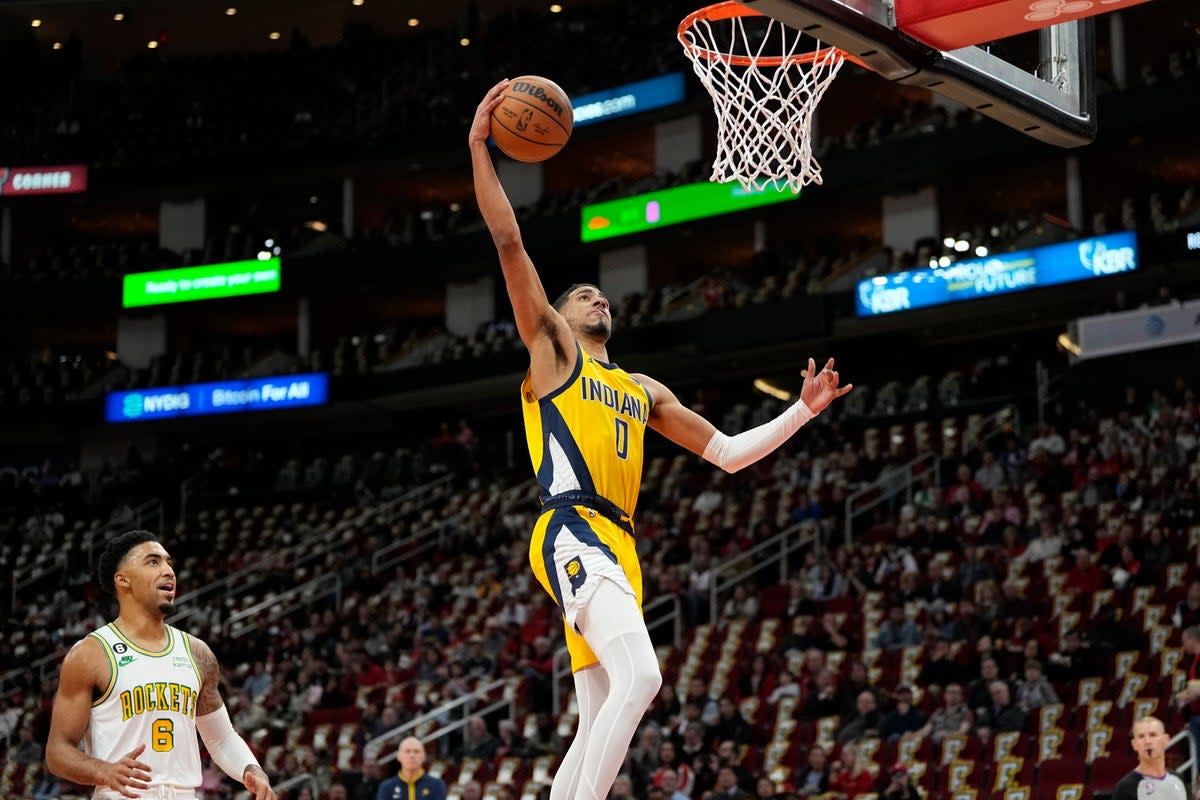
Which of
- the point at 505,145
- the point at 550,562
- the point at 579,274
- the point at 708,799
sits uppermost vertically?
the point at 579,274

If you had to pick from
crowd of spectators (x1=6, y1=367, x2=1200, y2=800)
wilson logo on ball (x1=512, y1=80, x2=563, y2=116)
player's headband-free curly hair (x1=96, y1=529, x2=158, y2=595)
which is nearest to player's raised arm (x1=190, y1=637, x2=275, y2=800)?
player's headband-free curly hair (x1=96, y1=529, x2=158, y2=595)

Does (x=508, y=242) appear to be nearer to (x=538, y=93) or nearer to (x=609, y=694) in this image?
(x=538, y=93)

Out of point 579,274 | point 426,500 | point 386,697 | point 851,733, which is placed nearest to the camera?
point 851,733

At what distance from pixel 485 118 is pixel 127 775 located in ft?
9.51

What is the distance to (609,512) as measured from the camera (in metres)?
6.76

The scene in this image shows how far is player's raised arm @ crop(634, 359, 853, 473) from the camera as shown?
7.19 m

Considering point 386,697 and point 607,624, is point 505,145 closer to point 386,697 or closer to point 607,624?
point 607,624

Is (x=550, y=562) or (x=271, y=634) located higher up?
(x=271, y=634)

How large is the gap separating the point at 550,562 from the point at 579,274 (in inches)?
1302

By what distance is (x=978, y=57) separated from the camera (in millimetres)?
7773

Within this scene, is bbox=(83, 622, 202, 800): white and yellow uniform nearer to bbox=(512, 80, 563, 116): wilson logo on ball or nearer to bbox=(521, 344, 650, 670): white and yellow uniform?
bbox=(521, 344, 650, 670): white and yellow uniform

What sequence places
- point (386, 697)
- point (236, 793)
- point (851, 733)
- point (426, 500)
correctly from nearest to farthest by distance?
point (851, 733) → point (236, 793) → point (386, 697) → point (426, 500)

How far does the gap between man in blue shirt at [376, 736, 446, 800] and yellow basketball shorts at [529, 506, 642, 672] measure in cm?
461

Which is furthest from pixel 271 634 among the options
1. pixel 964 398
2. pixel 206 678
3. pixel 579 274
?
pixel 206 678
